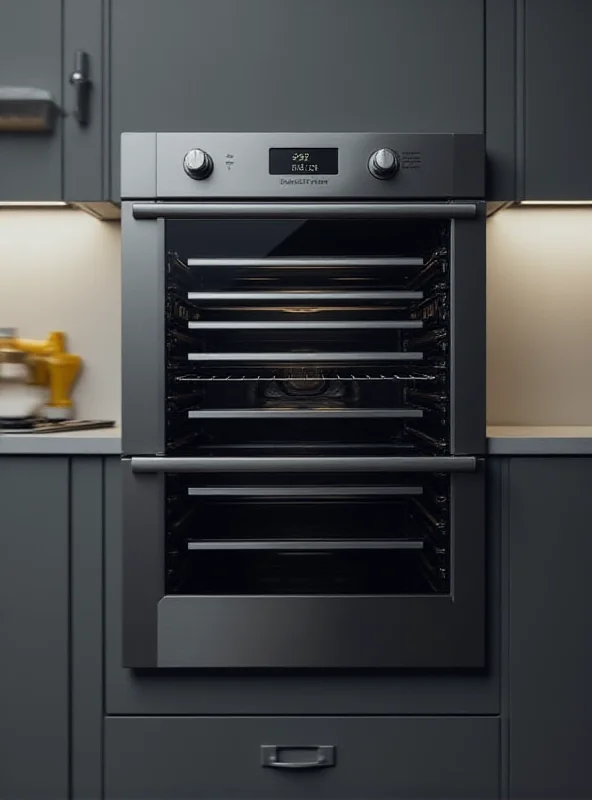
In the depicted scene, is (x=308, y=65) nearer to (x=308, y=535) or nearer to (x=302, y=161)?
(x=302, y=161)

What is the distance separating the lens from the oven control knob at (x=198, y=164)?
Answer: 5.38 feet

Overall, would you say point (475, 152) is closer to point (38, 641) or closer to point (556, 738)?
point (556, 738)

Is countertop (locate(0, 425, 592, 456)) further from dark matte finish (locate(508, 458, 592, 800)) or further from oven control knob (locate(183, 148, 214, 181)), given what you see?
oven control knob (locate(183, 148, 214, 181))

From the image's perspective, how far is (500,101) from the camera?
1.76 meters

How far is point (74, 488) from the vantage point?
168 cm

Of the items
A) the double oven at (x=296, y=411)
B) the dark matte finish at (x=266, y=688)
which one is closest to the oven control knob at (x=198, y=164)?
the double oven at (x=296, y=411)

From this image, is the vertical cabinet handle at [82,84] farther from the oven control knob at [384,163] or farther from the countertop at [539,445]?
the countertop at [539,445]

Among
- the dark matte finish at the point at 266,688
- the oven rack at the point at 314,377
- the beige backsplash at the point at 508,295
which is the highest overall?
the beige backsplash at the point at 508,295

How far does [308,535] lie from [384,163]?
0.86m

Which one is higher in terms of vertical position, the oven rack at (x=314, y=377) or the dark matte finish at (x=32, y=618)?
the oven rack at (x=314, y=377)

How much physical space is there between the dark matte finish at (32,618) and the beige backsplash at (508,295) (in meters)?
0.55

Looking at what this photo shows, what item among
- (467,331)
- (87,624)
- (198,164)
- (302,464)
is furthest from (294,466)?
(198,164)

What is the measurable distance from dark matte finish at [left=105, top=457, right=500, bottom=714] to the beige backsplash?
62 cm

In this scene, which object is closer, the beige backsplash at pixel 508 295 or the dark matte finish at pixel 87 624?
the dark matte finish at pixel 87 624
